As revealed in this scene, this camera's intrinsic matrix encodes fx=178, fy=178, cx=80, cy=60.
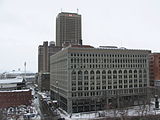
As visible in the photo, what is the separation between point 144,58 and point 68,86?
1487 inches

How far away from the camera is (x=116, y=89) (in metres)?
73.8

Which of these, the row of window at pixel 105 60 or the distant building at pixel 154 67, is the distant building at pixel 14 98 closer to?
the row of window at pixel 105 60

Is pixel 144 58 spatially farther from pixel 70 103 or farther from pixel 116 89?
pixel 70 103

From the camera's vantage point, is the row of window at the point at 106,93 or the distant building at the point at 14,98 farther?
the distant building at the point at 14,98

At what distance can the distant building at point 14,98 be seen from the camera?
255ft

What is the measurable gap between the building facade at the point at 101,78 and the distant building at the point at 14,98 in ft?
65.5

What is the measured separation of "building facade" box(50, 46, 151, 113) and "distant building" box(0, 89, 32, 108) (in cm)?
1997

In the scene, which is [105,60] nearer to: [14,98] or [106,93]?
[106,93]

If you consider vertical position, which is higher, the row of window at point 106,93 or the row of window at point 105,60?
the row of window at point 105,60

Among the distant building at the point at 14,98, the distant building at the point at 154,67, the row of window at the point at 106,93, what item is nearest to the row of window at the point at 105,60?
the row of window at the point at 106,93

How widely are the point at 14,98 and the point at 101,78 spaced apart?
132 ft

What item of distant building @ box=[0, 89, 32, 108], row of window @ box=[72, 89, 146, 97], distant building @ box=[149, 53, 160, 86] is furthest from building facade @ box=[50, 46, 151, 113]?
distant building @ box=[149, 53, 160, 86]

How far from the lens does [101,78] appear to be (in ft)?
237

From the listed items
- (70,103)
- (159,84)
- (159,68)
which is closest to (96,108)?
(70,103)
